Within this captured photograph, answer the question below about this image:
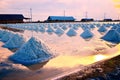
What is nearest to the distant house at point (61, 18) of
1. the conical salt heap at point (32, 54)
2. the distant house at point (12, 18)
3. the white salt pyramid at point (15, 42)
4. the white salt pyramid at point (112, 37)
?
the distant house at point (12, 18)

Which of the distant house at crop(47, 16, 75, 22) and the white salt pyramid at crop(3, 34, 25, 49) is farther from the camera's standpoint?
the distant house at crop(47, 16, 75, 22)

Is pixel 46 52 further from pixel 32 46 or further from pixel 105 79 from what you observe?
pixel 105 79

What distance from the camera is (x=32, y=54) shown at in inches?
567

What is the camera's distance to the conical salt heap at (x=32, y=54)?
549 inches

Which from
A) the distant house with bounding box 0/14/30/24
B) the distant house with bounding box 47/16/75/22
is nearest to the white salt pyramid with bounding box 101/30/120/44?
the distant house with bounding box 0/14/30/24

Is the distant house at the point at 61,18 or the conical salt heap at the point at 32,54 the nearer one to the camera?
the conical salt heap at the point at 32,54

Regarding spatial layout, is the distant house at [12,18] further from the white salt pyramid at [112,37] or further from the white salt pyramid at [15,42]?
the white salt pyramid at [15,42]

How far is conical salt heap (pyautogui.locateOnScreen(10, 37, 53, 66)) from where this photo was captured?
13938 millimetres

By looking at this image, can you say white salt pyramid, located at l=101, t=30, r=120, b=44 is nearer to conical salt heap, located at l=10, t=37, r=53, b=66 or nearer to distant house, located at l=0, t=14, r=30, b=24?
conical salt heap, located at l=10, t=37, r=53, b=66

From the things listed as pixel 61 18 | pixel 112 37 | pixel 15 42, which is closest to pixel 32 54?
pixel 15 42

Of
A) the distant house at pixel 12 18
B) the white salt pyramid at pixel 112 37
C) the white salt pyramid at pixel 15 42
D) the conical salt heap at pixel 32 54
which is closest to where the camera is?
the conical salt heap at pixel 32 54

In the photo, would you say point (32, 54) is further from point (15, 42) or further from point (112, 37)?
point (112, 37)

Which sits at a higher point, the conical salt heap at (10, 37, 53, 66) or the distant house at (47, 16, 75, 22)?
the distant house at (47, 16, 75, 22)

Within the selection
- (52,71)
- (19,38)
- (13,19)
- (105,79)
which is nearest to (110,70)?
(105,79)
